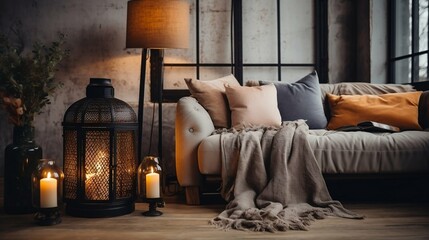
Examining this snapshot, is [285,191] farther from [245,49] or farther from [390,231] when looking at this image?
[245,49]

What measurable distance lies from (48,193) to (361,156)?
175 cm

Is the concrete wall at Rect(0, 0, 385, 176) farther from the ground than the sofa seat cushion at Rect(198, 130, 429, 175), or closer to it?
farther from the ground

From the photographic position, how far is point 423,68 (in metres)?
3.39

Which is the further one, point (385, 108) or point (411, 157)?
point (385, 108)

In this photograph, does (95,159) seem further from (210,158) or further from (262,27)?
(262,27)

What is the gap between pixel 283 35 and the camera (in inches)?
153

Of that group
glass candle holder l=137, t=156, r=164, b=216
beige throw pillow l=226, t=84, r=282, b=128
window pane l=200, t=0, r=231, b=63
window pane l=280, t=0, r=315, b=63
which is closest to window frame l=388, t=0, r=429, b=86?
window pane l=280, t=0, r=315, b=63

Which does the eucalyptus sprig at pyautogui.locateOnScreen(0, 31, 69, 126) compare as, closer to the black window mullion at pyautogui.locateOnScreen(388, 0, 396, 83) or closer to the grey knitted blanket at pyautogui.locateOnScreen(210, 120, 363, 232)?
the grey knitted blanket at pyautogui.locateOnScreen(210, 120, 363, 232)

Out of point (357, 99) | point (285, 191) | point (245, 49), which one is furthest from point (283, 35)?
point (285, 191)

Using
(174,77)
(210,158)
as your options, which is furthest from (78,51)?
(210,158)

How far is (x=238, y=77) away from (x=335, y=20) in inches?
43.7

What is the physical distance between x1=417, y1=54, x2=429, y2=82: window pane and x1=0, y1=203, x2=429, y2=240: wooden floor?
148 centimetres

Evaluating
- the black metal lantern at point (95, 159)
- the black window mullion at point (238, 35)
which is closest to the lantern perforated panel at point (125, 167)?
the black metal lantern at point (95, 159)

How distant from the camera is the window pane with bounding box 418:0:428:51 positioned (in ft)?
10.9
